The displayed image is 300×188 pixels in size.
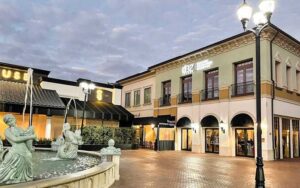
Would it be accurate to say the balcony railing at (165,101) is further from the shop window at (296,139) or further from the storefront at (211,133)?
the shop window at (296,139)

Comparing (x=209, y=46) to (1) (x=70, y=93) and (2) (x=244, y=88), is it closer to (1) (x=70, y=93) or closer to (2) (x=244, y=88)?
(2) (x=244, y=88)

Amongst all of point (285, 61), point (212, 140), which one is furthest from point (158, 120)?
point (285, 61)

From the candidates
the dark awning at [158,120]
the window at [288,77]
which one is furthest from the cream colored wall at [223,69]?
the window at [288,77]

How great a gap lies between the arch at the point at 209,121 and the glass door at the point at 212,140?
556 mm

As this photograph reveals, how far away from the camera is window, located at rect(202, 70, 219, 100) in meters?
26.3

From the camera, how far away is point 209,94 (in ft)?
88.1

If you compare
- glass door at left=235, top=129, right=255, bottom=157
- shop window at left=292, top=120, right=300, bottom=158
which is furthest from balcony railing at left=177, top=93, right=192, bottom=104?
shop window at left=292, top=120, right=300, bottom=158

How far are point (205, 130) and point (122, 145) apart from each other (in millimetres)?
8499

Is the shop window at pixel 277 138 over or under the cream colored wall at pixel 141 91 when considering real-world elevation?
under

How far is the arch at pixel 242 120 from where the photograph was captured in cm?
2263

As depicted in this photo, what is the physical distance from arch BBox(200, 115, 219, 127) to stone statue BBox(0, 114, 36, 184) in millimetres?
20457

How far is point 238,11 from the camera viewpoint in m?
9.12

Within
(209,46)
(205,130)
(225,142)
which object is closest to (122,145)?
(205,130)

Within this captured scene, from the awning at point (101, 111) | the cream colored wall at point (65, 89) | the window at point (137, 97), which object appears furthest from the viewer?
the window at point (137, 97)
